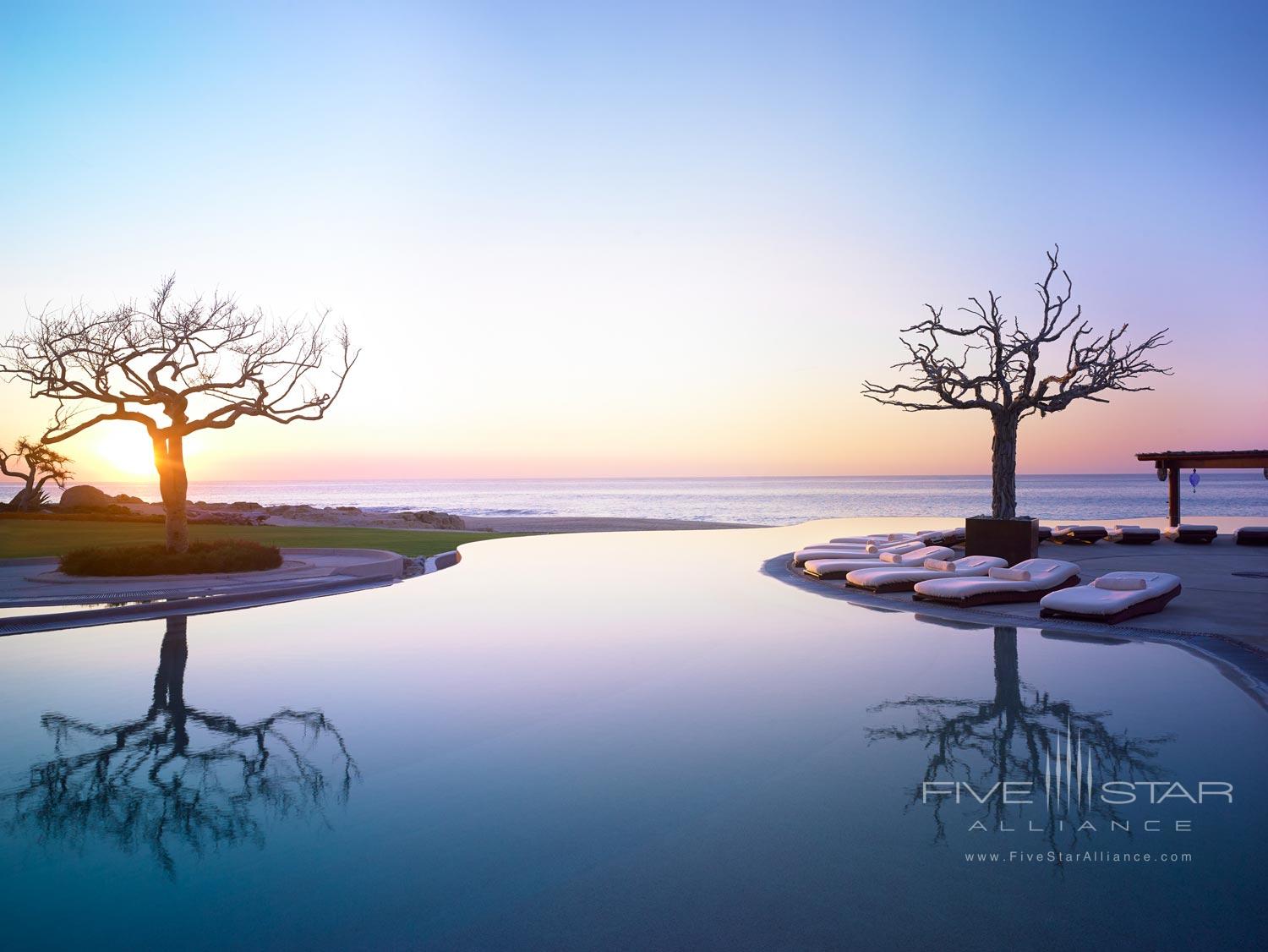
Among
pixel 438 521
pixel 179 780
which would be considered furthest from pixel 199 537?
Answer: pixel 179 780

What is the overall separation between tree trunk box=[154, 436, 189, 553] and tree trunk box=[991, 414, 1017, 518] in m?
16.4

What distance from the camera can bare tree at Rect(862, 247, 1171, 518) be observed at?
633 inches

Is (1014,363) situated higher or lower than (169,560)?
higher

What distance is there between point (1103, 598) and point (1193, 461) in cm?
1683

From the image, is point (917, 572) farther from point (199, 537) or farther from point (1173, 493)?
point (199, 537)

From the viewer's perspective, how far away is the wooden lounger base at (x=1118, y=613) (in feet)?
30.2

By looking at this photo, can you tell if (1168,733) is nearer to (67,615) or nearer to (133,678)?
(133,678)

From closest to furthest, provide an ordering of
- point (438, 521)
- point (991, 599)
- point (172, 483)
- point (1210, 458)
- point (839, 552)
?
point (991, 599)
point (172, 483)
point (839, 552)
point (1210, 458)
point (438, 521)

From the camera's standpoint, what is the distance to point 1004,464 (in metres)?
16.2

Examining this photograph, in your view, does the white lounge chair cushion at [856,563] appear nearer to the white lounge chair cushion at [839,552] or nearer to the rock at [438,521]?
the white lounge chair cushion at [839,552]

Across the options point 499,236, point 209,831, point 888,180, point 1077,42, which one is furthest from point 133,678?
point 1077,42

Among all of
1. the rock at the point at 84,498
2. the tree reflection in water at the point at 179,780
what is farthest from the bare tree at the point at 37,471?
the tree reflection in water at the point at 179,780

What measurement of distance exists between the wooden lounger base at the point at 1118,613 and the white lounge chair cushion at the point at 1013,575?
129 cm

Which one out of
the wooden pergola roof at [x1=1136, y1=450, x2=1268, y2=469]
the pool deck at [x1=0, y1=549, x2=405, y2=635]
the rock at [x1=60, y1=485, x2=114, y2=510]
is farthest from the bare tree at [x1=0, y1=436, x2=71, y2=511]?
the wooden pergola roof at [x1=1136, y1=450, x2=1268, y2=469]
